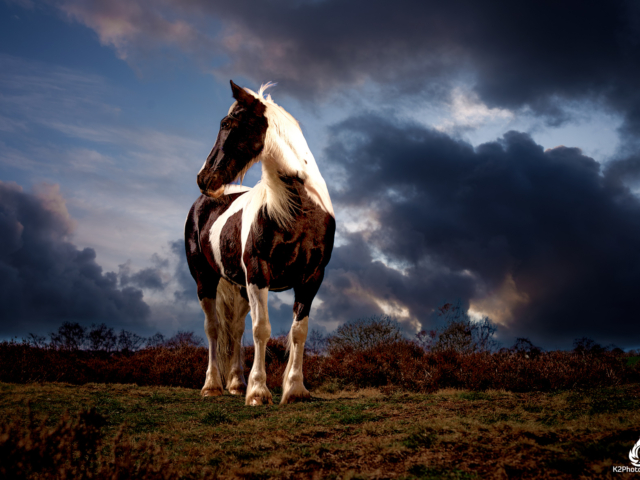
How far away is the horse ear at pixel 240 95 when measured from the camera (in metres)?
5.55

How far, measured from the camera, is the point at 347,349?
11227 millimetres

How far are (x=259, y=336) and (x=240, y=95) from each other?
9.79ft

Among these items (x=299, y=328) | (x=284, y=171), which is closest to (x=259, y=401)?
(x=299, y=328)

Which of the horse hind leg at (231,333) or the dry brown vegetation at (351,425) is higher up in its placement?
the horse hind leg at (231,333)

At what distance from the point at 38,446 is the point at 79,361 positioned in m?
9.12

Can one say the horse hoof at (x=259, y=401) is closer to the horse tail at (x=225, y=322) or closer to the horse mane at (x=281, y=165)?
the horse mane at (x=281, y=165)

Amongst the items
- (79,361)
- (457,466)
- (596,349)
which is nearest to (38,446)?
(457,466)

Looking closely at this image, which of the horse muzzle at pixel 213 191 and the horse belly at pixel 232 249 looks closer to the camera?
the horse muzzle at pixel 213 191

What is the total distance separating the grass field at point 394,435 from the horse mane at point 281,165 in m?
2.37

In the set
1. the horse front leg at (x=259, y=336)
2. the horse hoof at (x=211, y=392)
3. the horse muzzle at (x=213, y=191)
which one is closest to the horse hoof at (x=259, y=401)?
the horse front leg at (x=259, y=336)

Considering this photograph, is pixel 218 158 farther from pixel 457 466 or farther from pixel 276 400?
pixel 457 466

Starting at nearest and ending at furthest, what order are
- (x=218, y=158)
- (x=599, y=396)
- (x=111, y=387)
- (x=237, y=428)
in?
(x=237, y=428) → (x=599, y=396) → (x=218, y=158) → (x=111, y=387)
